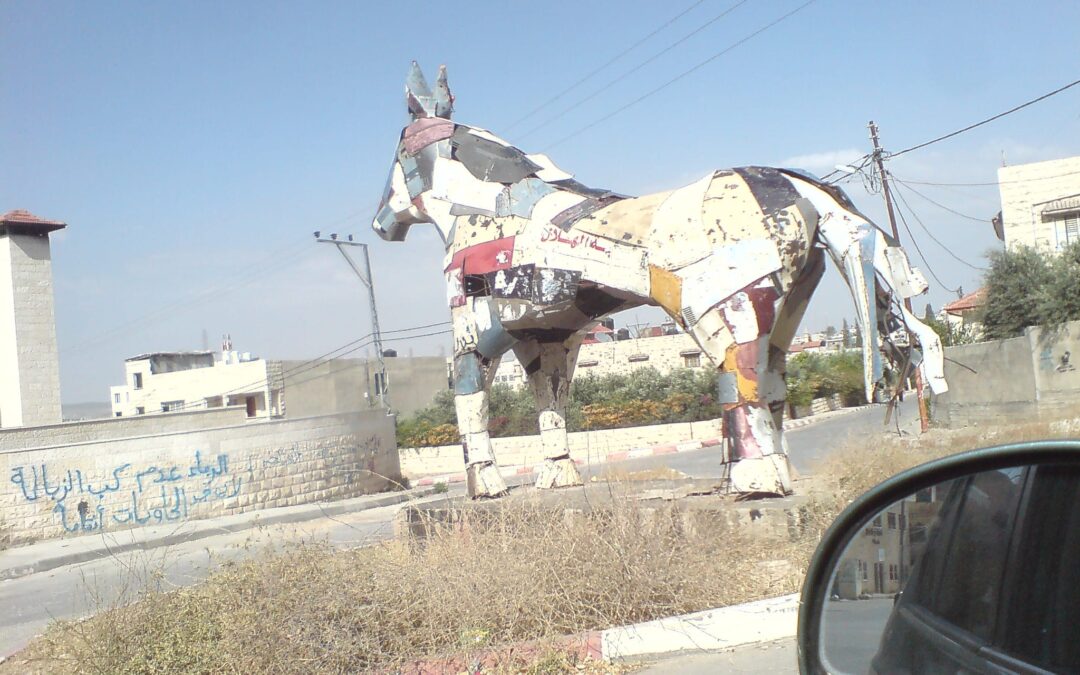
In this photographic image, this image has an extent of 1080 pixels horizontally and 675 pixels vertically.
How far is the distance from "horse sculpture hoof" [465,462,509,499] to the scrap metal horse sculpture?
12mm

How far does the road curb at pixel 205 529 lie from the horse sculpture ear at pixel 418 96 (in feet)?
13.5

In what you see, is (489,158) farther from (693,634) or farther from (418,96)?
(693,634)

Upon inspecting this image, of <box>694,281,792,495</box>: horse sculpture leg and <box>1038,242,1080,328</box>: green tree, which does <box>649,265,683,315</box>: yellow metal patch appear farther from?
<box>1038,242,1080,328</box>: green tree

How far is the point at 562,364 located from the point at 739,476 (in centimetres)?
284

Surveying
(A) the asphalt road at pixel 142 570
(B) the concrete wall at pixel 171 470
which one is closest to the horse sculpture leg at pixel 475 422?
(A) the asphalt road at pixel 142 570

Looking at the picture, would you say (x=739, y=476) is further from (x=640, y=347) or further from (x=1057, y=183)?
(x=640, y=347)

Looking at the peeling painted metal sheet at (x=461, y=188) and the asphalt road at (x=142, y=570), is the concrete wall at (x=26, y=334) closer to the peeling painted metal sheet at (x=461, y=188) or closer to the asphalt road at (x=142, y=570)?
the asphalt road at (x=142, y=570)

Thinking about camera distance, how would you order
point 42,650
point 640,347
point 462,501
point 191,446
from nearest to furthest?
point 42,650 < point 462,501 < point 191,446 < point 640,347

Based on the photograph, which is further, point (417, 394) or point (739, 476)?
point (417, 394)

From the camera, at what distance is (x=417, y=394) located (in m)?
45.2

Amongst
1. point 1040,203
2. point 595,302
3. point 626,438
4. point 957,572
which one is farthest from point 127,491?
point 1040,203

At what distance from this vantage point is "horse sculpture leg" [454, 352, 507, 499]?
836 centimetres

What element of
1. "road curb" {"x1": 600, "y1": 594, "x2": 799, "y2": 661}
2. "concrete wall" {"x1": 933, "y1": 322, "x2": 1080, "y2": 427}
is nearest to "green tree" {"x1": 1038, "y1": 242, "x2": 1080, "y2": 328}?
"concrete wall" {"x1": 933, "y1": 322, "x2": 1080, "y2": 427}

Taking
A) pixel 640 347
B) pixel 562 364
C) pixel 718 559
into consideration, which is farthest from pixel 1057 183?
pixel 718 559
